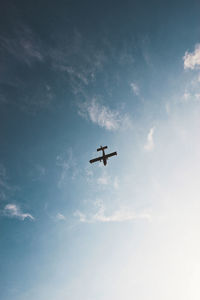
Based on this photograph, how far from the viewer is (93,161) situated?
144 ft

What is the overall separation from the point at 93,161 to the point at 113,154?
323 cm

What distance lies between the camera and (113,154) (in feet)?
143
